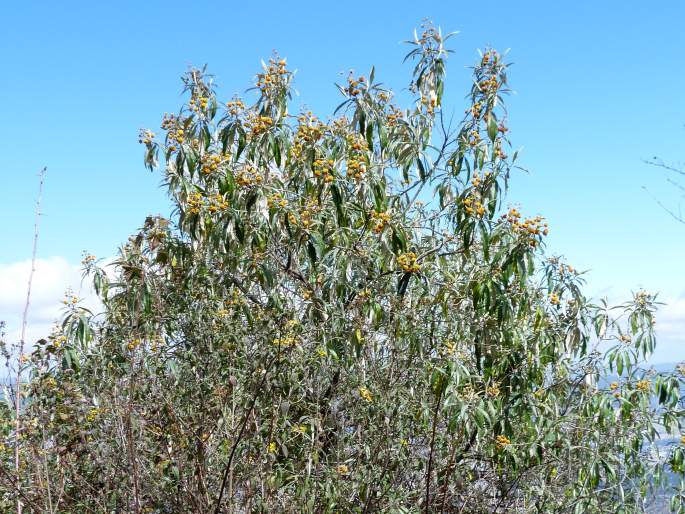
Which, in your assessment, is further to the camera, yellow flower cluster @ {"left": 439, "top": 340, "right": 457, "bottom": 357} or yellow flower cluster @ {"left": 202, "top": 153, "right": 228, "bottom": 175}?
yellow flower cluster @ {"left": 202, "top": 153, "right": 228, "bottom": 175}

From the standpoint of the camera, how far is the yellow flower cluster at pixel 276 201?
12.3 feet

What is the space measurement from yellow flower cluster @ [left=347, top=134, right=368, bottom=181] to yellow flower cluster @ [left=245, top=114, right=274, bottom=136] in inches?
17.4

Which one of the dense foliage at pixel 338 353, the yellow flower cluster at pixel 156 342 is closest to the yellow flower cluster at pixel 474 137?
the dense foliage at pixel 338 353

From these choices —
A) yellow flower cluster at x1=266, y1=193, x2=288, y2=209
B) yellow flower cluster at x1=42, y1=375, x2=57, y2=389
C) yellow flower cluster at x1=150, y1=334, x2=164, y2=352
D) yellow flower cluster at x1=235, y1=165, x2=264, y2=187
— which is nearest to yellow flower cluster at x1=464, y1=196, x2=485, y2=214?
yellow flower cluster at x1=266, y1=193, x2=288, y2=209

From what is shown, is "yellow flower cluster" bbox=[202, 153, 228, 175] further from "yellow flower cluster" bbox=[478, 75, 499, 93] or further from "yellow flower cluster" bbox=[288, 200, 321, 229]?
"yellow flower cluster" bbox=[478, 75, 499, 93]

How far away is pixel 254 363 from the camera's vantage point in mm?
3273

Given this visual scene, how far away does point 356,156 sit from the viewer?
4172 mm

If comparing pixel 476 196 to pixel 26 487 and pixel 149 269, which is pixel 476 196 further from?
pixel 26 487

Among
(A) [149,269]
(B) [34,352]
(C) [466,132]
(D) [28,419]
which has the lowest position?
(D) [28,419]

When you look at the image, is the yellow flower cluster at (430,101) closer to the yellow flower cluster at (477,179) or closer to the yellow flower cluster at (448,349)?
the yellow flower cluster at (477,179)

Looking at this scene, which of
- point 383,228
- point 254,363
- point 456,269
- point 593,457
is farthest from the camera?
point 456,269

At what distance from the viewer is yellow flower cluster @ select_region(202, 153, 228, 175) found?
157 inches

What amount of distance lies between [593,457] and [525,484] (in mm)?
345

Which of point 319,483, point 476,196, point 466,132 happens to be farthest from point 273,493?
point 466,132
